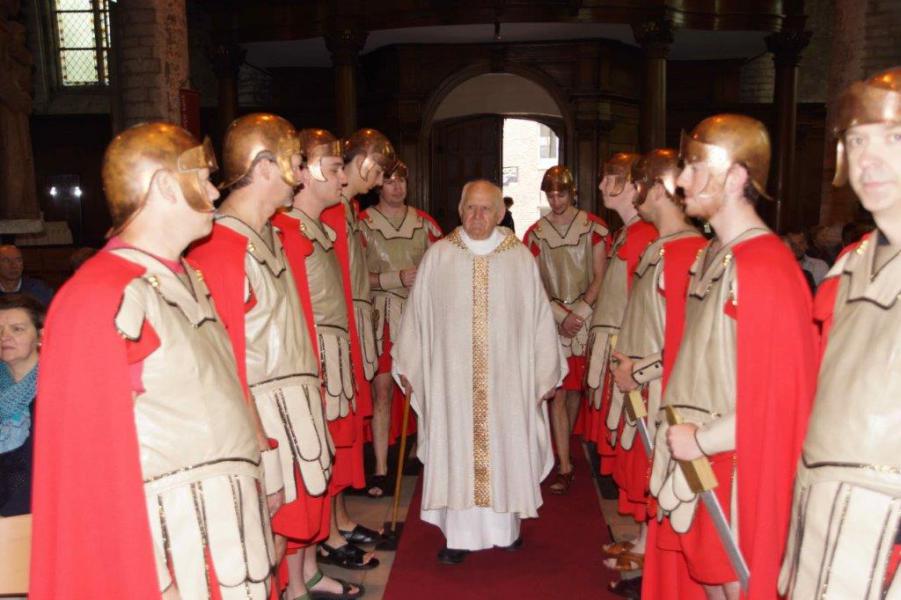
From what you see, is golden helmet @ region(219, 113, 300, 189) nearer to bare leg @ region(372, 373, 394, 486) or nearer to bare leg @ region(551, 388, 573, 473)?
bare leg @ region(372, 373, 394, 486)

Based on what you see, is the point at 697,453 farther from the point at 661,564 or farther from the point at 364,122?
the point at 364,122

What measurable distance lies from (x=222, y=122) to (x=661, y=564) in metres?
9.98

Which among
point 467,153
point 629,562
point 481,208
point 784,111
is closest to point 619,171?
point 481,208

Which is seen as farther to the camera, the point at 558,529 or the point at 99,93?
the point at 99,93

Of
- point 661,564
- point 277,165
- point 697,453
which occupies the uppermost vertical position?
point 277,165

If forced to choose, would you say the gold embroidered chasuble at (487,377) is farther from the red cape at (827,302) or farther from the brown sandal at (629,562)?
the red cape at (827,302)

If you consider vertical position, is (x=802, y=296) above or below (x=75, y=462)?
above

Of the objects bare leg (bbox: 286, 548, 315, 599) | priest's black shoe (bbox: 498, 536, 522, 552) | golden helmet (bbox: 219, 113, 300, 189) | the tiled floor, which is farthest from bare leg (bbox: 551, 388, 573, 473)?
golden helmet (bbox: 219, 113, 300, 189)

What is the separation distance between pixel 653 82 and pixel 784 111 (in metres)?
2.32

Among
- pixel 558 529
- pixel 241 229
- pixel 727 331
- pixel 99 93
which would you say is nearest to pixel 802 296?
pixel 727 331

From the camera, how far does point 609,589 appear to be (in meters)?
3.61

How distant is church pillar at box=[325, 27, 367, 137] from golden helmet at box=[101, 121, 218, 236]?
8385 mm

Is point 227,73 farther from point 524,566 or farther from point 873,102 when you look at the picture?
point 873,102

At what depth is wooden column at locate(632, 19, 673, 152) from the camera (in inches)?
382
